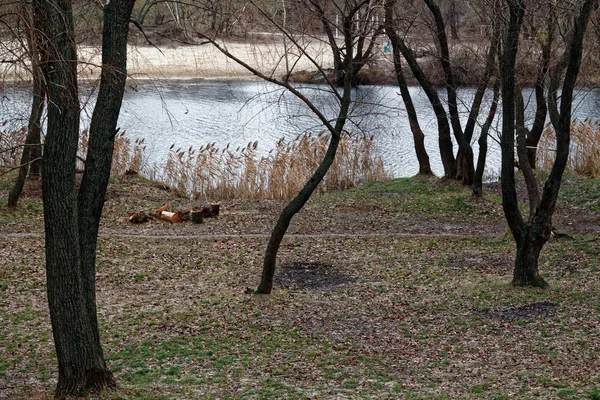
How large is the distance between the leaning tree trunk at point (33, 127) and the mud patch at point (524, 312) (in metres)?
6.44

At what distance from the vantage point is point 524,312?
10.8 meters

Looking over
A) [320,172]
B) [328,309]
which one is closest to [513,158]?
[320,172]

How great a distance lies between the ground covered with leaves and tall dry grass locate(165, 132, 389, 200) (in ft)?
9.26

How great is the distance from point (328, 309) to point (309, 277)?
6.73 ft

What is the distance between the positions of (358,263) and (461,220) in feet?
15.3

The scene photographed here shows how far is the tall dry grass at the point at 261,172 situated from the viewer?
71.6 feet

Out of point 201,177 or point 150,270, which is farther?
point 201,177

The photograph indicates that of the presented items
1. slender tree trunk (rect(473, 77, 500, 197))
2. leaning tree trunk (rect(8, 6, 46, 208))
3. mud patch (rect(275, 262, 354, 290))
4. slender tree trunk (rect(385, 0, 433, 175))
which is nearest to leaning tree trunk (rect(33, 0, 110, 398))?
leaning tree trunk (rect(8, 6, 46, 208))

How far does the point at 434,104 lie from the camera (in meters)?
19.5

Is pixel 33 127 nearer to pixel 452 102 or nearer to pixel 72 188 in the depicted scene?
pixel 452 102

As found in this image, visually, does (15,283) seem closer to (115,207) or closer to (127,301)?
(127,301)

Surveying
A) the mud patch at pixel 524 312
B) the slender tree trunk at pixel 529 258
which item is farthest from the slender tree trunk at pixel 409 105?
the mud patch at pixel 524 312

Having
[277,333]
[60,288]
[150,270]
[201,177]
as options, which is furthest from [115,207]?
[60,288]

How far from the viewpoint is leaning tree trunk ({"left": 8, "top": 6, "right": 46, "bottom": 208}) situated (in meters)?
6.19
